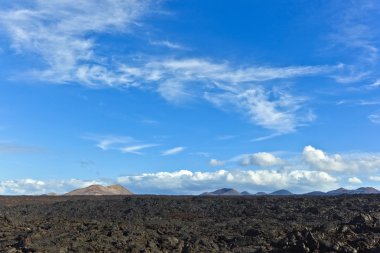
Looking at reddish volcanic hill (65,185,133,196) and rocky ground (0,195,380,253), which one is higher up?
reddish volcanic hill (65,185,133,196)

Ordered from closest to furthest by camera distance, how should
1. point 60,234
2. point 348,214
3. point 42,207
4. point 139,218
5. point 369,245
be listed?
point 369,245, point 60,234, point 348,214, point 139,218, point 42,207

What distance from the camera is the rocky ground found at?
58.6 ft

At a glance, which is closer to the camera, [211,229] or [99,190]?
[211,229]

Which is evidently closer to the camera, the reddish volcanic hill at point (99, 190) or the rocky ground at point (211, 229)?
the rocky ground at point (211, 229)

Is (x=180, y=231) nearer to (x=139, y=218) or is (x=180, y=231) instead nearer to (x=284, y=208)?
(x=139, y=218)

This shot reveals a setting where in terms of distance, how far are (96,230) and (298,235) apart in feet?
29.4

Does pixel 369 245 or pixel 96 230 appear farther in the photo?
pixel 96 230

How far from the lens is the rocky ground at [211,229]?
17875mm

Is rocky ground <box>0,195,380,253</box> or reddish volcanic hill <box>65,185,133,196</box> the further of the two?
reddish volcanic hill <box>65,185,133,196</box>

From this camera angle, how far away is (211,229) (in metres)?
24.3

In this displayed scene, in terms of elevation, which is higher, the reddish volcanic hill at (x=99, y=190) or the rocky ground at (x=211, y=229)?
the reddish volcanic hill at (x=99, y=190)

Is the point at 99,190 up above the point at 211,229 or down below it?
above

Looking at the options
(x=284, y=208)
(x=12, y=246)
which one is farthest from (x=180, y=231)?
(x=284, y=208)

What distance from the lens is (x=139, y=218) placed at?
30.1m
